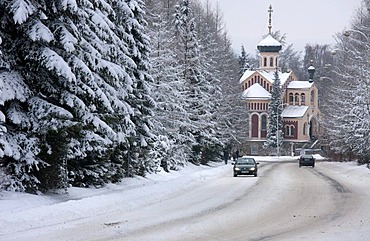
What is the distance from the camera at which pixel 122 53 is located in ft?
86.7

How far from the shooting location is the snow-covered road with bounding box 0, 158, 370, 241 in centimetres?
1415

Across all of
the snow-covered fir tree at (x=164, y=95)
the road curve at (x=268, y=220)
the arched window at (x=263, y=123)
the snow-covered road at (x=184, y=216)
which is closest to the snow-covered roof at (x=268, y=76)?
the arched window at (x=263, y=123)

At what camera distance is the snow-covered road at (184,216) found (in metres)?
14.1

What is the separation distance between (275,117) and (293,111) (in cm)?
717

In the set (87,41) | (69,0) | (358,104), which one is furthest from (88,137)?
(358,104)

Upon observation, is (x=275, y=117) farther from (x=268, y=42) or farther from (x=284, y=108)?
(x=268, y=42)

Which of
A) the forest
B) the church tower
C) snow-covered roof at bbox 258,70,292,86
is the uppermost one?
the church tower

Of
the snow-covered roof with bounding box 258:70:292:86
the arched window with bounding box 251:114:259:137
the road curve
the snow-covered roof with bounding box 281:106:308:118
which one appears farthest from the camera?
the snow-covered roof with bounding box 258:70:292:86

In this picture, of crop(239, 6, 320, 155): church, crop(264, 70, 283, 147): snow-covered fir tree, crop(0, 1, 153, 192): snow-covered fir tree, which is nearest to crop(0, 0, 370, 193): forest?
crop(0, 1, 153, 192): snow-covered fir tree

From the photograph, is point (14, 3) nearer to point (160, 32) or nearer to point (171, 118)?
point (160, 32)

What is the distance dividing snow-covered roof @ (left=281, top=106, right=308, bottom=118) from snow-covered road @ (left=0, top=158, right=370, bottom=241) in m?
84.7

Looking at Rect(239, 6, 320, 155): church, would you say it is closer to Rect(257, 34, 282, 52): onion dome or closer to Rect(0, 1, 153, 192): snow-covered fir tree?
Rect(257, 34, 282, 52): onion dome

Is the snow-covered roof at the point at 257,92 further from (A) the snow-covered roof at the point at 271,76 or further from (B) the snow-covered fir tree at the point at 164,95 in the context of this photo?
(B) the snow-covered fir tree at the point at 164,95

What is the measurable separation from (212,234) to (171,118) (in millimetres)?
25967
